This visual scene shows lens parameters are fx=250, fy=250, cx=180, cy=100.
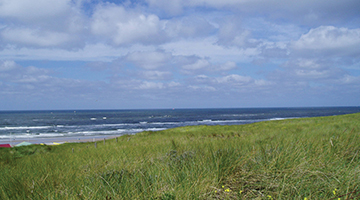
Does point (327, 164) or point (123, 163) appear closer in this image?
point (327, 164)

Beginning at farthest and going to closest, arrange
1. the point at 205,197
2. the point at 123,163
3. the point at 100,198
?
the point at 123,163 → the point at 205,197 → the point at 100,198

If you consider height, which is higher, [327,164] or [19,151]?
[327,164]

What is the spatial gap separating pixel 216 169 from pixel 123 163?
2006 mm

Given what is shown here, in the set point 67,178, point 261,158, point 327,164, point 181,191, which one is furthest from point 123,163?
point 327,164

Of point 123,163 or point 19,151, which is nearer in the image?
point 123,163

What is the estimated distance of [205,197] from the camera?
3.26 m

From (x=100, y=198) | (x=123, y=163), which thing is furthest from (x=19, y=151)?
(x=100, y=198)

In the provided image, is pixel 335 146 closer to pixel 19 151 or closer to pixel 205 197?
pixel 205 197

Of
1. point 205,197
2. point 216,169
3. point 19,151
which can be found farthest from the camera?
point 19,151

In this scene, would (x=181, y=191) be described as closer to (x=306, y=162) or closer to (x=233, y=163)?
(x=233, y=163)

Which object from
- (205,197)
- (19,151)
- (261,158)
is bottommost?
(19,151)

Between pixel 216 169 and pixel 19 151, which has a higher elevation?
pixel 216 169

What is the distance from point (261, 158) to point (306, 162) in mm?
707

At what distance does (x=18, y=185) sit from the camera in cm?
361
